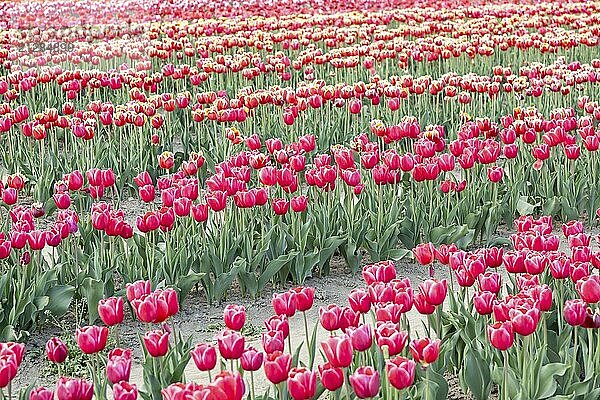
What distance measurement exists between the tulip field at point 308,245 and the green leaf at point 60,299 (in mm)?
12

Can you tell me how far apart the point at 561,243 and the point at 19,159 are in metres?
4.22

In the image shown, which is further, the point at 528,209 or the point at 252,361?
the point at 528,209

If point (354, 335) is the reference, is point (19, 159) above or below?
below

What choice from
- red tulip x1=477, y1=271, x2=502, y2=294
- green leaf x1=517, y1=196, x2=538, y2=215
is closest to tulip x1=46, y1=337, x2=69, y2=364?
red tulip x1=477, y1=271, x2=502, y2=294

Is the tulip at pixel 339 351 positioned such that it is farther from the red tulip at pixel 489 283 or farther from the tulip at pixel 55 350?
the tulip at pixel 55 350

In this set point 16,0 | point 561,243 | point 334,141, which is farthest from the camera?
point 16,0

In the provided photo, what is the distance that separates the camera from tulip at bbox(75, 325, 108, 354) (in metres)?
2.83

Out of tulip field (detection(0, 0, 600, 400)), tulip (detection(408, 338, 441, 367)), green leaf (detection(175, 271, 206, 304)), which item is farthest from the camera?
green leaf (detection(175, 271, 206, 304))

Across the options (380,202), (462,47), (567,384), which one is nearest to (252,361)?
(567,384)

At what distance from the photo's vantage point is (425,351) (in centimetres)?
266

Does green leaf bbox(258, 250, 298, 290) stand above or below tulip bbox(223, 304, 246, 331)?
below

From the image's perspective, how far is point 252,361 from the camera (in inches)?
106

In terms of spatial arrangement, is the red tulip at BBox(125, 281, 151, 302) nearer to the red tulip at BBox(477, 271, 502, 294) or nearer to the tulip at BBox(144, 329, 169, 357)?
the tulip at BBox(144, 329, 169, 357)

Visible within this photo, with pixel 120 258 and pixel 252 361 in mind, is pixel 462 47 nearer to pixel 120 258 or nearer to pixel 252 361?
pixel 120 258
